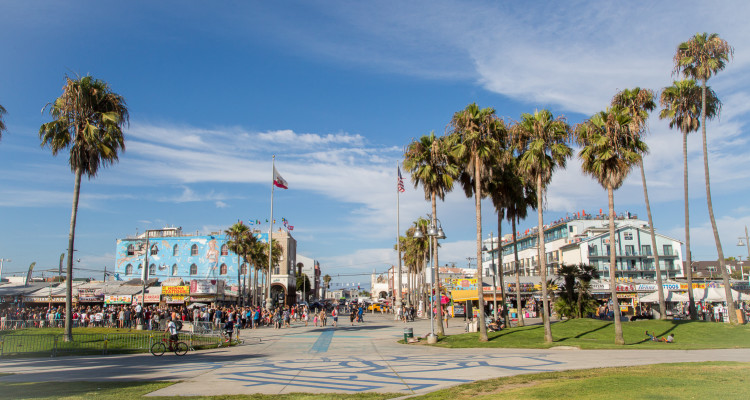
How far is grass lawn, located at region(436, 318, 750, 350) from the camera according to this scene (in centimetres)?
2298

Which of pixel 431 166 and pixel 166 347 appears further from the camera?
pixel 431 166

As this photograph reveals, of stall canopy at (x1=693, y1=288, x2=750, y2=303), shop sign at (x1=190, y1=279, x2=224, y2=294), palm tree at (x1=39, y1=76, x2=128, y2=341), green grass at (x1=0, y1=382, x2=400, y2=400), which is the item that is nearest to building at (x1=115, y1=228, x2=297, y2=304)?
shop sign at (x1=190, y1=279, x2=224, y2=294)

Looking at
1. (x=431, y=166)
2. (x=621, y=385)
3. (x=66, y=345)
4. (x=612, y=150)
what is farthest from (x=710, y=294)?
(x=66, y=345)

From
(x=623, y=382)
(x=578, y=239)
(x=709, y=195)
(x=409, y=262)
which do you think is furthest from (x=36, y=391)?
(x=578, y=239)

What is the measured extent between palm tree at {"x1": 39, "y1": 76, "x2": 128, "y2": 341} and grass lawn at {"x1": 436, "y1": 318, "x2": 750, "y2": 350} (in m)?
20.3

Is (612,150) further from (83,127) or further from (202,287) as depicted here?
(202,287)

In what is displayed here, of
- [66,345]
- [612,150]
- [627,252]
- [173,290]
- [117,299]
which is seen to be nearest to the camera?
[66,345]

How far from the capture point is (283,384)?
1282 cm

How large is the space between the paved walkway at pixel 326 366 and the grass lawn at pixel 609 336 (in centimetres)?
232

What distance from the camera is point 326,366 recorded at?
1659 cm

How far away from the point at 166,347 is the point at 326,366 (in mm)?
8785

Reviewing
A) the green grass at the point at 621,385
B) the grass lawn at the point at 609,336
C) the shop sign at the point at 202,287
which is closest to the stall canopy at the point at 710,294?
the grass lawn at the point at 609,336

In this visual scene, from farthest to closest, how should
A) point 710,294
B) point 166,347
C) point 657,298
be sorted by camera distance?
point 657,298
point 710,294
point 166,347

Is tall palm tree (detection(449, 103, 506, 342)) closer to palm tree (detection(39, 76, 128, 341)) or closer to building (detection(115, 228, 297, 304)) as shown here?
palm tree (detection(39, 76, 128, 341))
